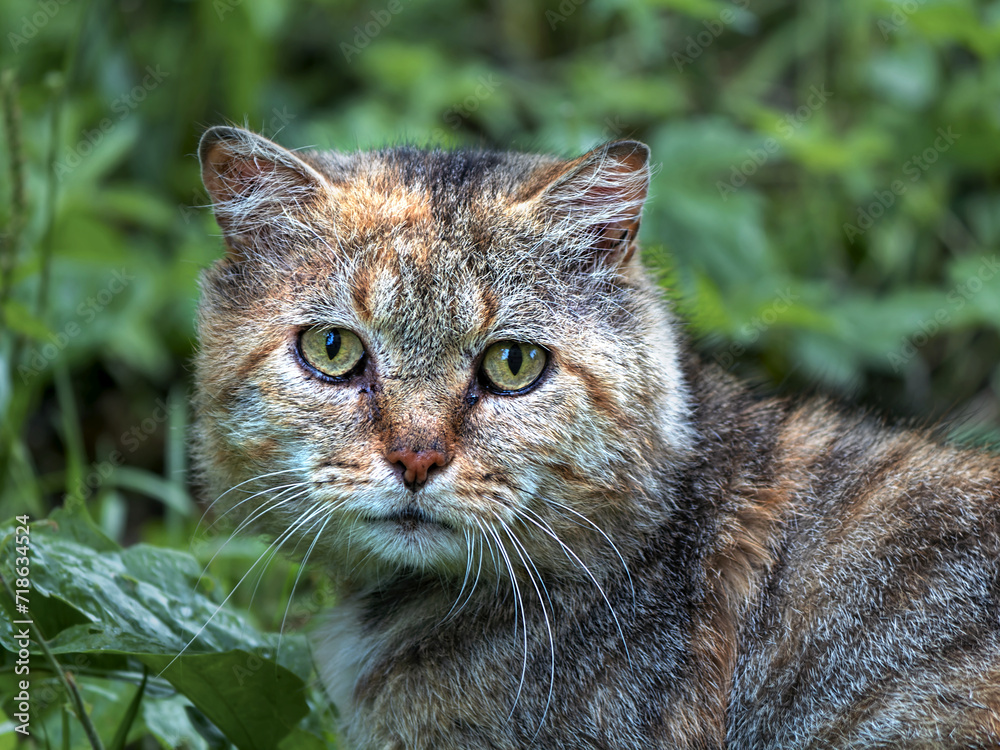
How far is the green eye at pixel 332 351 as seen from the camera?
9.11 feet

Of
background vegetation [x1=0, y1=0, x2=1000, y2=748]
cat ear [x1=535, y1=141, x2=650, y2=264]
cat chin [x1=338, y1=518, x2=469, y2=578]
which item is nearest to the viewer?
cat chin [x1=338, y1=518, x2=469, y2=578]

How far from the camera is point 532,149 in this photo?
14.8ft

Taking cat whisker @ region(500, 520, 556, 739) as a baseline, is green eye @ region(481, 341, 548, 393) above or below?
above

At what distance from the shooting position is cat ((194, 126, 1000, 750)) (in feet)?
8.65

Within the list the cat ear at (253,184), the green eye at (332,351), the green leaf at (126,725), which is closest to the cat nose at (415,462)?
the green eye at (332,351)

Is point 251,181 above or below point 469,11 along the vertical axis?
below

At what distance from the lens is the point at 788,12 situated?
24.0 feet

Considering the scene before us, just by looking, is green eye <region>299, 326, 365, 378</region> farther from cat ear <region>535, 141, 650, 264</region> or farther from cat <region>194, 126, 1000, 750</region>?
cat ear <region>535, 141, 650, 264</region>

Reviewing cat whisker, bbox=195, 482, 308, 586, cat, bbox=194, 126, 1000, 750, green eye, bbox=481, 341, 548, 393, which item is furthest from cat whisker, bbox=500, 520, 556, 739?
cat whisker, bbox=195, 482, 308, 586

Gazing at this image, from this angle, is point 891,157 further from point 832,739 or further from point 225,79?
point 832,739

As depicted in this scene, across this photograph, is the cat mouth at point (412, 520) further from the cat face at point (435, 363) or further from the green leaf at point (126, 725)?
the green leaf at point (126, 725)

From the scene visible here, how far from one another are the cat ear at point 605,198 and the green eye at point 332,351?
69 cm

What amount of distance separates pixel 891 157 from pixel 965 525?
4.03m

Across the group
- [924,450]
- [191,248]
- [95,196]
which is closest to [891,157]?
[924,450]
